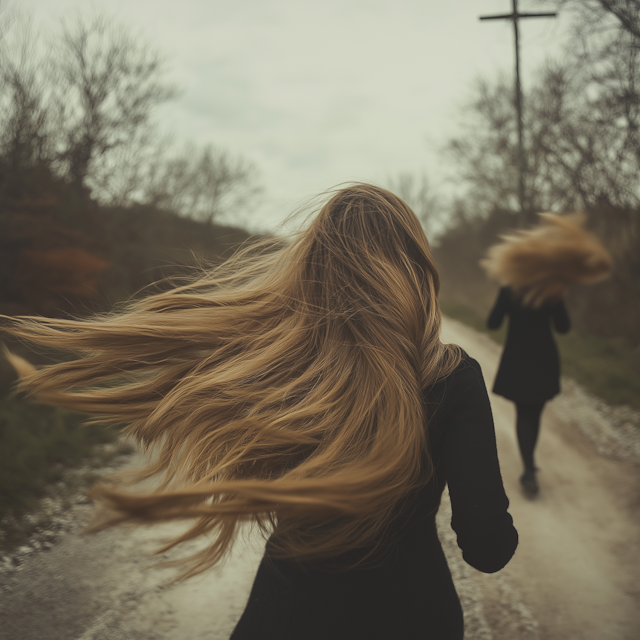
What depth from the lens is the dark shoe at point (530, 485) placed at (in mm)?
3947

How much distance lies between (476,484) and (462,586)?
92.4 inches

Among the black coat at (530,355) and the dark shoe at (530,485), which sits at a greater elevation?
the black coat at (530,355)

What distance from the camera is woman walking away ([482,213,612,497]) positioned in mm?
3498

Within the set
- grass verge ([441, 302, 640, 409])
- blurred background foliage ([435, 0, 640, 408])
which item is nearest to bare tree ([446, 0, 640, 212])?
blurred background foliage ([435, 0, 640, 408])

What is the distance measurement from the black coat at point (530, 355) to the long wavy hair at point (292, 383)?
112 inches

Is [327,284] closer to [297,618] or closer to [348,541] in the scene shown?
[348,541]

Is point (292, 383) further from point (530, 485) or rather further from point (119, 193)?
point (119, 193)

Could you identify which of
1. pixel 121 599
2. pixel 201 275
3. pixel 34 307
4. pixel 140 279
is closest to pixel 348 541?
pixel 201 275

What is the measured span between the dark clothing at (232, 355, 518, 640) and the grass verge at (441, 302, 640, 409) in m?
6.38

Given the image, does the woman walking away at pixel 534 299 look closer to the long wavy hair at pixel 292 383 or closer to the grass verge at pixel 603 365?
the long wavy hair at pixel 292 383

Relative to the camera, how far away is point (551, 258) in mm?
3512

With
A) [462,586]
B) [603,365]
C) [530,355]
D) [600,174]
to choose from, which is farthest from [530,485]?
[600,174]

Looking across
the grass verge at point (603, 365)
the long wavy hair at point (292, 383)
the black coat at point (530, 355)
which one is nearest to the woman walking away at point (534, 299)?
the black coat at point (530, 355)

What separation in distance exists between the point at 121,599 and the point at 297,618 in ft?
6.99
